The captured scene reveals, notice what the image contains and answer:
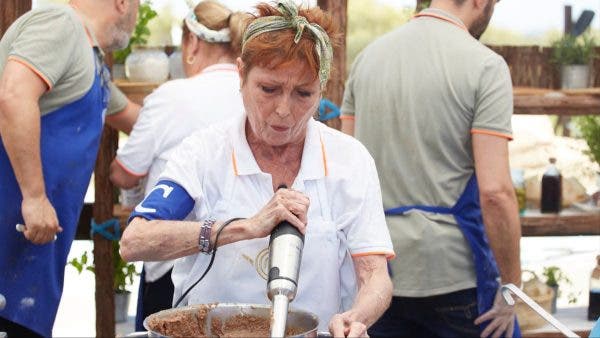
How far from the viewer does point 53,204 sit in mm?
3783

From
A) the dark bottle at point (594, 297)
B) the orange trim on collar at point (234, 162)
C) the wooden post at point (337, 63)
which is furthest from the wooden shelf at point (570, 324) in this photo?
the orange trim on collar at point (234, 162)

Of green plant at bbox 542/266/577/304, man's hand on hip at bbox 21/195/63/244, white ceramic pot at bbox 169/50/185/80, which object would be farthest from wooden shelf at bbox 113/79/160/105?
green plant at bbox 542/266/577/304

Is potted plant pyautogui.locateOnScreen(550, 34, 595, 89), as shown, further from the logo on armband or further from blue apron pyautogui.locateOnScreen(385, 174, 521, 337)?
the logo on armband

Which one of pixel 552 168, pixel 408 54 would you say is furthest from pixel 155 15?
pixel 552 168

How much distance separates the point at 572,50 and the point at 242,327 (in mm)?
3515

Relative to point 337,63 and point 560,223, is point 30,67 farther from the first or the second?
point 560,223

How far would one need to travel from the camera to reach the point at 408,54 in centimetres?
381

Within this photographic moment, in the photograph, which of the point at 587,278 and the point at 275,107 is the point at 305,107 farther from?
the point at 587,278

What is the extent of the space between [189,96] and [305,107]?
1249 millimetres

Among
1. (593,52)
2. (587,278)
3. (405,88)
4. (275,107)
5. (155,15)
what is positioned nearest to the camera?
(275,107)

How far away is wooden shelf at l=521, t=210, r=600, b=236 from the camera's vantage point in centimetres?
543

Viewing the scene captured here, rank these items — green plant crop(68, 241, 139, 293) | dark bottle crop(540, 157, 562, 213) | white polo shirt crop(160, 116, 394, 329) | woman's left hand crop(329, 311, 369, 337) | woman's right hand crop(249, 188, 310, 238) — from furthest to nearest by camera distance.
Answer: dark bottle crop(540, 157, 562, 213), green plant crop(68, 241, 139, 293), white polo shirt crop(160, 116, 394, 329), woman's right hand crop(249, 188, 310, 238), woman's left hand crop(329, 311, 369, 337)

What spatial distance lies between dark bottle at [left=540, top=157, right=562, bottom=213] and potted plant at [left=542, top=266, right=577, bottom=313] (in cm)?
35

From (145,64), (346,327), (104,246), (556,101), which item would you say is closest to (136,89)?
(145,64)
